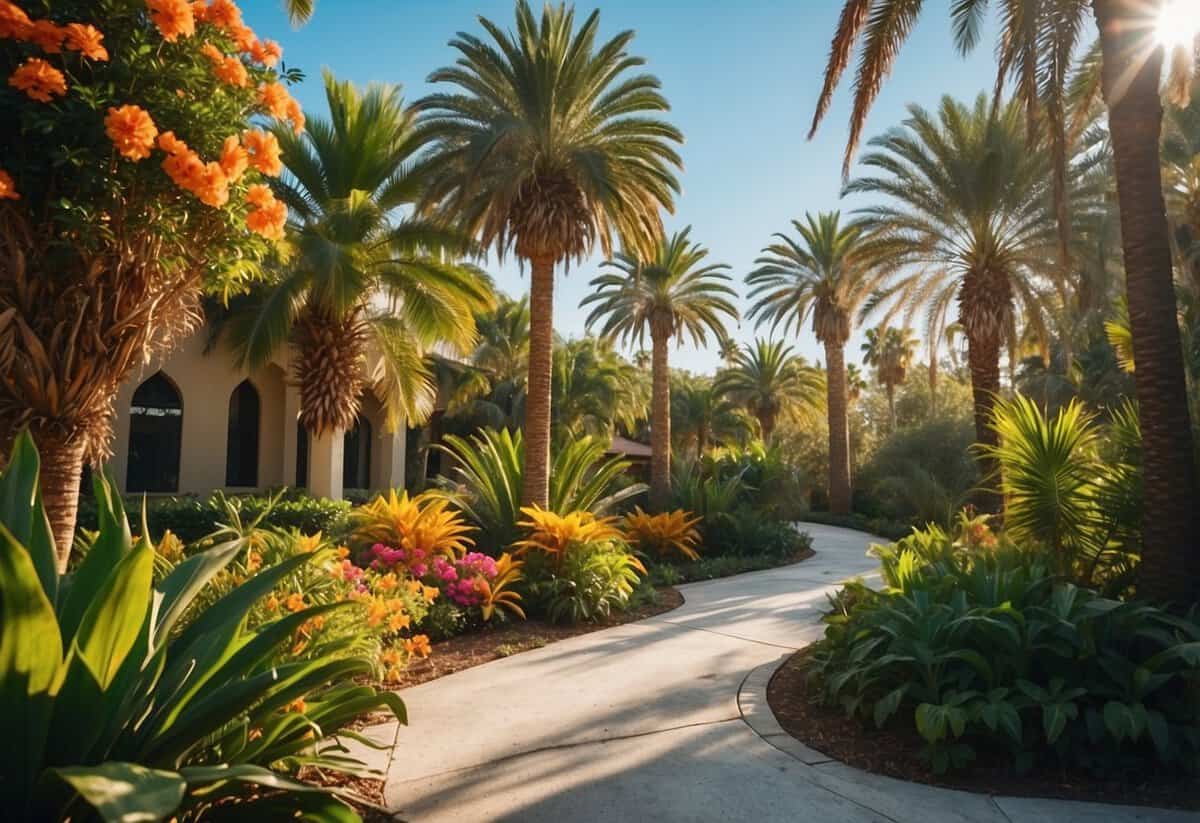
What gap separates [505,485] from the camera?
11.3m

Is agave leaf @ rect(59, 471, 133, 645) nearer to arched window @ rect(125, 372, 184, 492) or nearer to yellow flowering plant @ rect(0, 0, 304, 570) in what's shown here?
yellow flowering plant @ rect(0, 0, 304, 570)

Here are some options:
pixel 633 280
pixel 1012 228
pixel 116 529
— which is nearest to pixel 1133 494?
pixel 116 529

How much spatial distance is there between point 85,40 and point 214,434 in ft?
51.0

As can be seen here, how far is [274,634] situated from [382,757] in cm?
199

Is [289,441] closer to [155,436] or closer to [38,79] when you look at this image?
[155,436]

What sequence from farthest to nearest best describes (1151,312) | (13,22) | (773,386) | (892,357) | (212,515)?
(892,357) → (773,386) → (212,515) → (1151,312) → (13,22)

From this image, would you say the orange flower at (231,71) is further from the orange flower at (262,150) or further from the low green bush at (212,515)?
the low green bush at (212,515)

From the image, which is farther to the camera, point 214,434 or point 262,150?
point 214,434

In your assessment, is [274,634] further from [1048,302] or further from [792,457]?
[792,457]

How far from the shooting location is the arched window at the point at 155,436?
54.5ft

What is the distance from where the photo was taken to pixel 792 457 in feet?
128

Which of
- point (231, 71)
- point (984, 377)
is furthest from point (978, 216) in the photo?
point (231, 71)

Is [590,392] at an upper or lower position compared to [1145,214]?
upper

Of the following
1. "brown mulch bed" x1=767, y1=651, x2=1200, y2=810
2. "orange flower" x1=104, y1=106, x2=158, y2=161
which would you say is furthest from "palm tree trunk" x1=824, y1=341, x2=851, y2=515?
"orange flower" x1=104, y1=106, x2=158, y2=161
